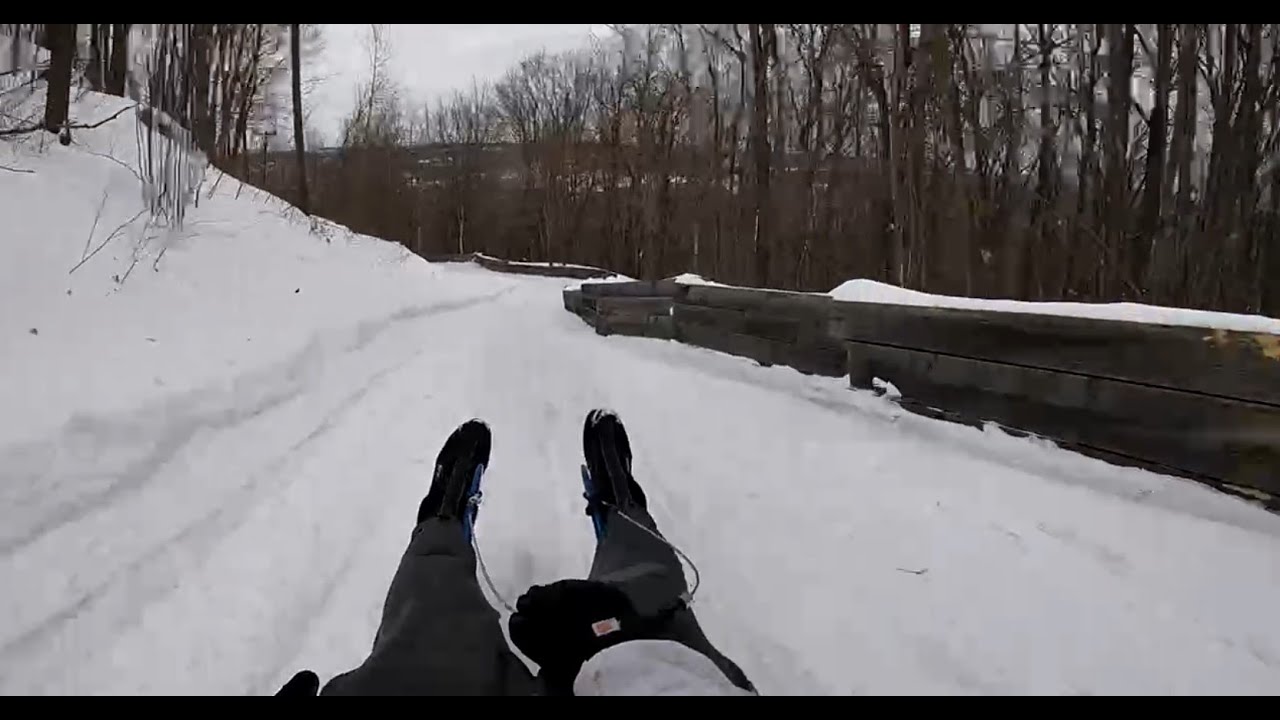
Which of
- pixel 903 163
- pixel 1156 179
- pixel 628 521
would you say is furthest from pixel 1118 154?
pixel 628 521

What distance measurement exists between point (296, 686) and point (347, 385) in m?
4.16

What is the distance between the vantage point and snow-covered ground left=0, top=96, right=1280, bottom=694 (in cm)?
200

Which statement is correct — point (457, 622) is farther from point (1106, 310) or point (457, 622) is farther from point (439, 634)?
point (1106, 310)

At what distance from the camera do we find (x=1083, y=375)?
3.14 metres

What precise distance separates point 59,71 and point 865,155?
24.8 metres

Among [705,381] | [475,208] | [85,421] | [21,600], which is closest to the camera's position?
[21,600]

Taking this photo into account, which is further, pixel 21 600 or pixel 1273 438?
pixel 1273 438

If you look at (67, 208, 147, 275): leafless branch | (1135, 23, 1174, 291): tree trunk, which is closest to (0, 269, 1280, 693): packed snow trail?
(67, 208, 147, 275): leafless branch

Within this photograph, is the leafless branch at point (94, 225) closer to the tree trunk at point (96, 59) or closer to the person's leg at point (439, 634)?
the tree trunk at point (96, 59)

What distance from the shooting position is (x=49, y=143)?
26.6ft

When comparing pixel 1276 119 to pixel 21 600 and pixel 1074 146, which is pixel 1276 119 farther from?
pixel 21 600

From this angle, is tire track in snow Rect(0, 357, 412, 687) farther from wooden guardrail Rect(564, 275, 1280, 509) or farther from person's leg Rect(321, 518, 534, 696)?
wooden guardrail Rect(564, 275, 1280, 509)

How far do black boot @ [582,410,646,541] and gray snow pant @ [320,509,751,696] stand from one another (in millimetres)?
305
